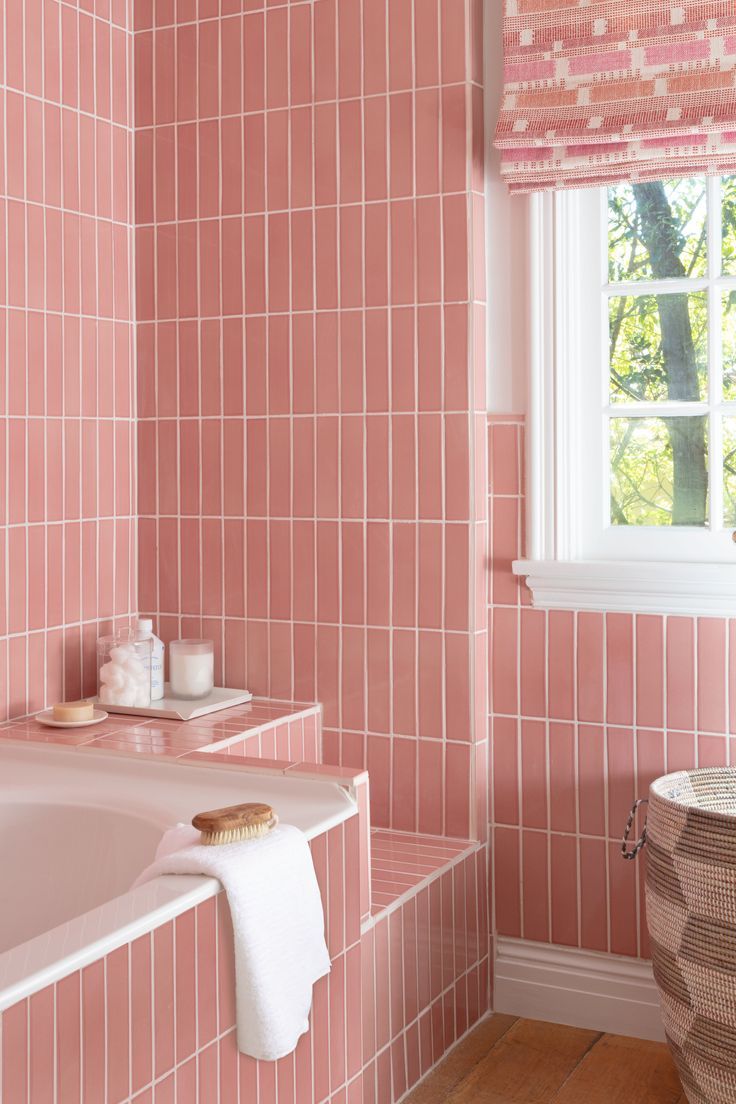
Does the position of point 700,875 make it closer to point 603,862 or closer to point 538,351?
point 603,862

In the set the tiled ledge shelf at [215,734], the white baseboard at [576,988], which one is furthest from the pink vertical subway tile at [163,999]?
the white baseboard at [576,988]

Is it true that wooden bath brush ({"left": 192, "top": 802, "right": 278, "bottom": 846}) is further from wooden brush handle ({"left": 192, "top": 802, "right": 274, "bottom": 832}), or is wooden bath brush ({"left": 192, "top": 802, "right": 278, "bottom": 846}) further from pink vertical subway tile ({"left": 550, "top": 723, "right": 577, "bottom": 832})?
pink vertical subway tile ({"left": 550, "top": 723, "right": 577, "bottom": 832})

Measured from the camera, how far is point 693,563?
2361 millimetres

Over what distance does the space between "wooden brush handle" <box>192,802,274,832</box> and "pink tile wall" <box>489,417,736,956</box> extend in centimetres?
94

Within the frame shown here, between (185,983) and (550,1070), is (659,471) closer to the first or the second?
(550,1070)

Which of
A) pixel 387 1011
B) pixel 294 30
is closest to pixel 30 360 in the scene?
pixel 294 30

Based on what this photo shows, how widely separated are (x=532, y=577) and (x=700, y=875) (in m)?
0.74

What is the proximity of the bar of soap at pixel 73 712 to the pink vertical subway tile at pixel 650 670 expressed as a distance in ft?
3.63

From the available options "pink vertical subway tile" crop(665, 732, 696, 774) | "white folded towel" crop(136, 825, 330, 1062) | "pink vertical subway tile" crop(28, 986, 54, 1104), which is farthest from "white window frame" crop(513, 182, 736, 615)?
"pink vertical subway tile" crop(28, 986, 54, 1104)

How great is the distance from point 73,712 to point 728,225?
1635mm

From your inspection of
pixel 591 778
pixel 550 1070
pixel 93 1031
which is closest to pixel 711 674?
pixel 591 778

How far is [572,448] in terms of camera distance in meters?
2.48

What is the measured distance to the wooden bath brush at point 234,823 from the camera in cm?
161

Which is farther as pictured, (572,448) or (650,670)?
(572,448)
